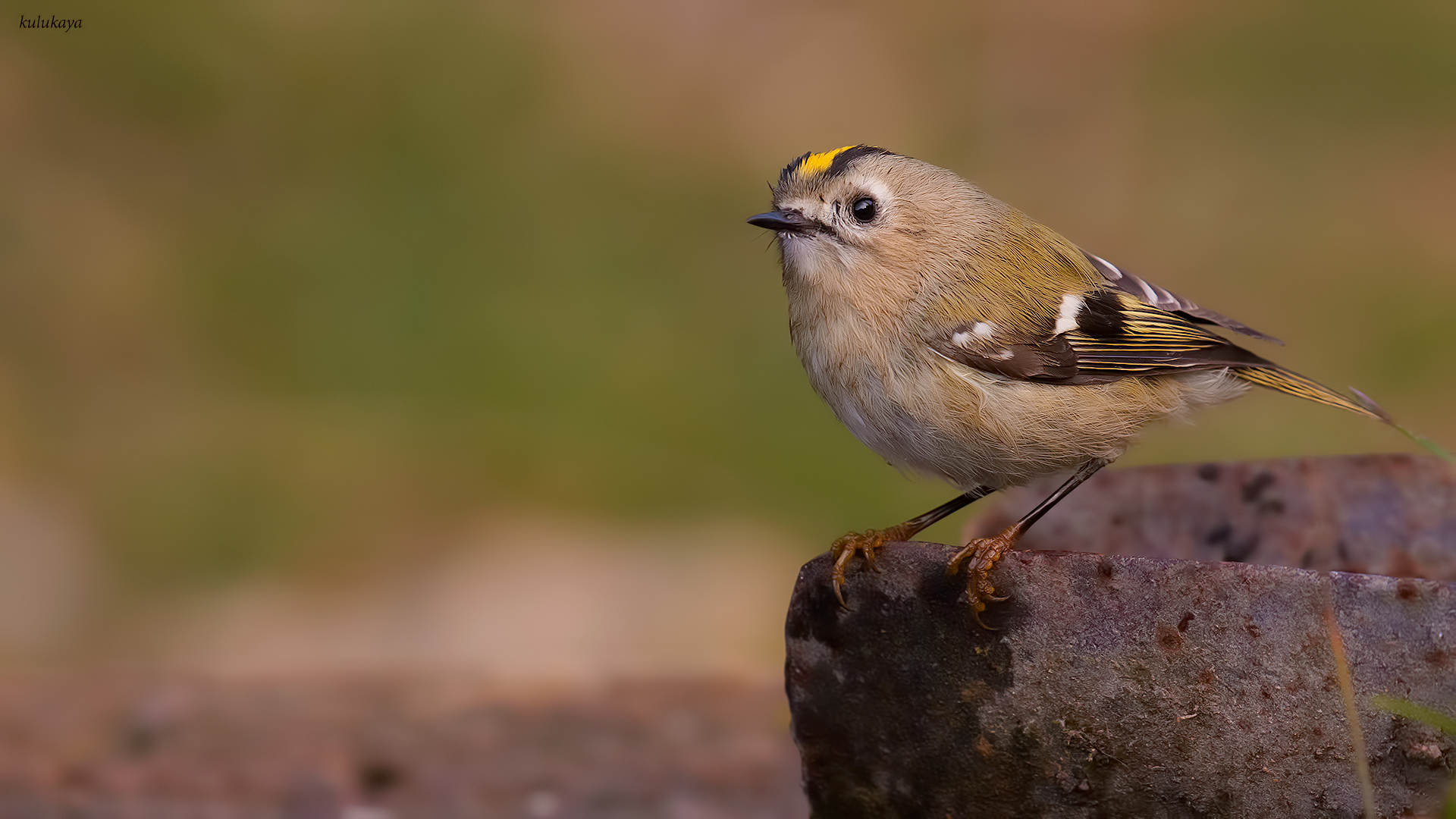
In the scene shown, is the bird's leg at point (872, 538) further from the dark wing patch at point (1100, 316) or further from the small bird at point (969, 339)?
the dark wing patch at point (1100, 316)

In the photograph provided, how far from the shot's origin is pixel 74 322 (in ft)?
13.4

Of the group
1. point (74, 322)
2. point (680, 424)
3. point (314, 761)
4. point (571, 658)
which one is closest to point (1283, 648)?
point (314, 761)

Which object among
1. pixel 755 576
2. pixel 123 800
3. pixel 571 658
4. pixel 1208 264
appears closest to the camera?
pixel 123 800

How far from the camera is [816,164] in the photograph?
90.6 inches

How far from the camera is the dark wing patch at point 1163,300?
2.39 m

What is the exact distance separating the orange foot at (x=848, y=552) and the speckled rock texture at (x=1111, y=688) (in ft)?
→ 0.05

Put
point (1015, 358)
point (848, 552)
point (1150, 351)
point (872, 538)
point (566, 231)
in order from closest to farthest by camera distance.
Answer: point (848, 552), point (872, 538), point (1015, 358), point (1150, 351), point (566, 231)

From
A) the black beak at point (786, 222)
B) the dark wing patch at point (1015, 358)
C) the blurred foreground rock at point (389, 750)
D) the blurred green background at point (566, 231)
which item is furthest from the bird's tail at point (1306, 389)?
the blurred green background at point (566, 231)

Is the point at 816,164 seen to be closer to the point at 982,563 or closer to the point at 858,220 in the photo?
the point at 858,220

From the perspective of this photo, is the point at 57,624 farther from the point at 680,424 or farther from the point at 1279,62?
the point at 1279,62

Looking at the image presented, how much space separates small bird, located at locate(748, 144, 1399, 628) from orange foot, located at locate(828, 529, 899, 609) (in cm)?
5

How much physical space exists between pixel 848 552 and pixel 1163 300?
110 cm

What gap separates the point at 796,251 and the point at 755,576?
1.79 meters

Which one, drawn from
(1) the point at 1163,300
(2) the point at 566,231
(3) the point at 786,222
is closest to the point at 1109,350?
(1) the point at 1163,300
